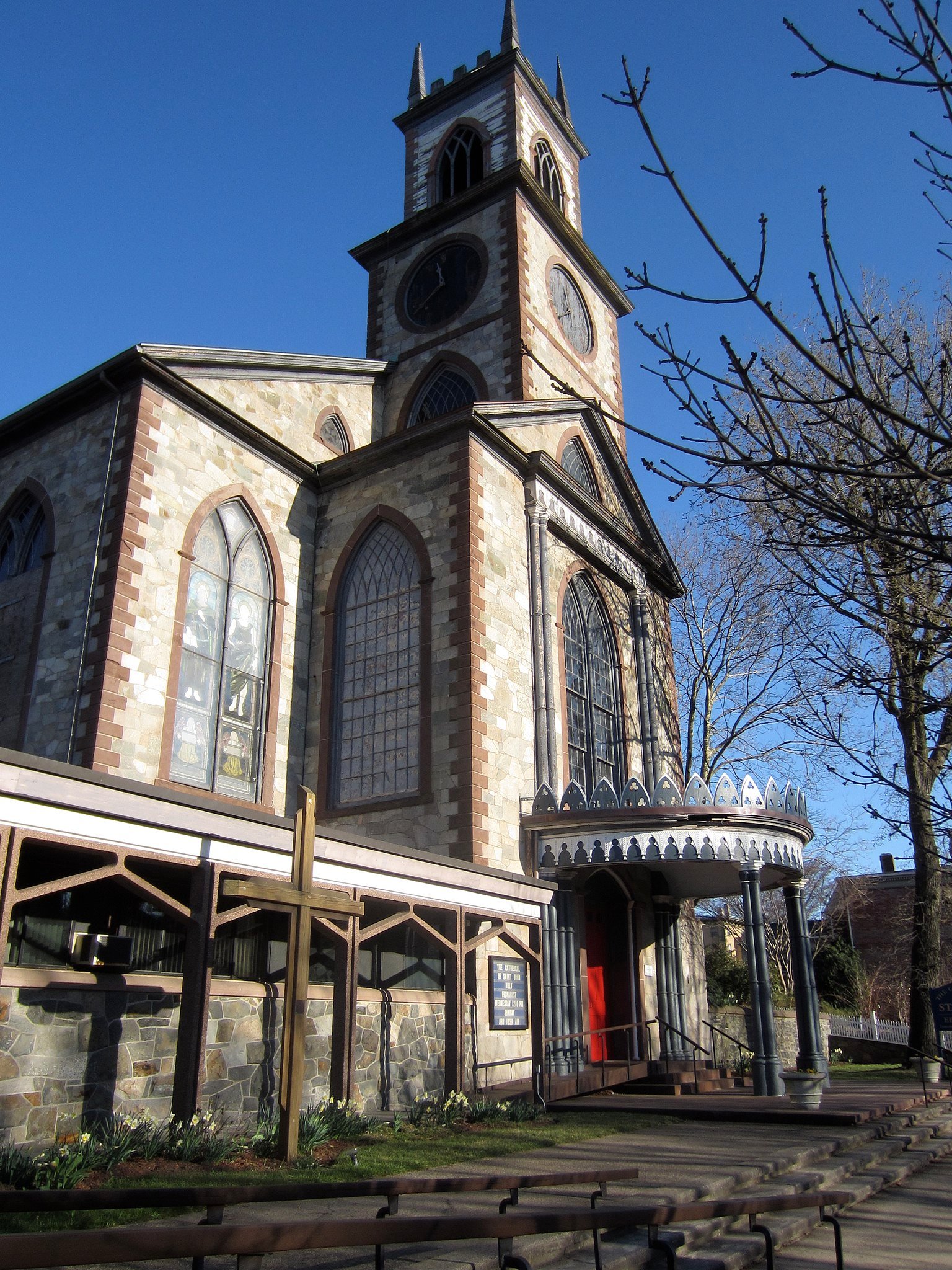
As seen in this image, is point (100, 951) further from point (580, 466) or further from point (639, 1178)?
point (580, 466)

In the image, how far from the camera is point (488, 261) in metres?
25.1

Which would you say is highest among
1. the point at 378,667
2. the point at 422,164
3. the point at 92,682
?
the point at 422,164

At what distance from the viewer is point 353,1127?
392 inches

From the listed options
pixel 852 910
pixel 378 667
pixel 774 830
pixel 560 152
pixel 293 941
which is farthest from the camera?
pixel 852 910

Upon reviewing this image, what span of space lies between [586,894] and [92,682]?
9.15 m

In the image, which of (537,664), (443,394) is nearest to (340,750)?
(537,664)

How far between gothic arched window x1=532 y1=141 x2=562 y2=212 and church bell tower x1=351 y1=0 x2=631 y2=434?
1.7 inches

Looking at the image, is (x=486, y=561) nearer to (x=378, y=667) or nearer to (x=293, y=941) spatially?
(x=378, y=667)

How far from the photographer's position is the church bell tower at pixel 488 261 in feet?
79.3

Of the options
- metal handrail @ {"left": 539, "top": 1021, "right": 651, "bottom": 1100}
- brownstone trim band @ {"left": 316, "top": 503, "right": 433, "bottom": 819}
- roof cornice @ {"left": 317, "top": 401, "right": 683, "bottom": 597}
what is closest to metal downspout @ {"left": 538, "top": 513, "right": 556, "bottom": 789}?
roof cornice @ {"left": 317, "top": 401, "right": 683, "bottom": 597}

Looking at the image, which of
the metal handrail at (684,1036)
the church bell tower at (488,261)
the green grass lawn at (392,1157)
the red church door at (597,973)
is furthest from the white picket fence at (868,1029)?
the green grass lawn at (392,1157)

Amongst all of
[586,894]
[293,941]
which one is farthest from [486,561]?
[293,941]

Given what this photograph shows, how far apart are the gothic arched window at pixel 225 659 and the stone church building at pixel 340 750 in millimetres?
56

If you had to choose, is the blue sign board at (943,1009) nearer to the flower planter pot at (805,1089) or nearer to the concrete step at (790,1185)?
the concrete step at (790,1185)
